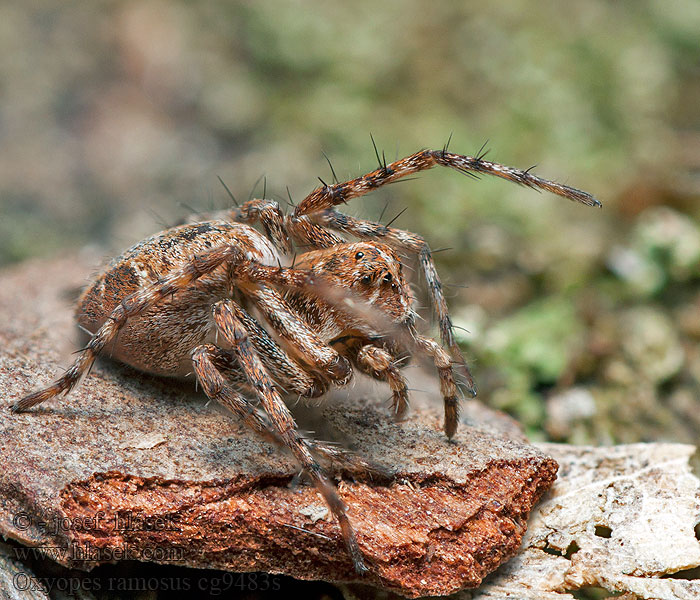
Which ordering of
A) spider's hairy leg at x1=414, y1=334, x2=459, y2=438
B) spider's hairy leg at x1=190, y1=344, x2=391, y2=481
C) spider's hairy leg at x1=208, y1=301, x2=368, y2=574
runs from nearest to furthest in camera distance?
spider's hairy leg at x1=208, y1=301, x2=368, y2=574, spider's hairy leg at x1=190, y1=344, x2=391, y2=481, spider's hairy leg at x1=414, y1=334, x2=459, y2=438

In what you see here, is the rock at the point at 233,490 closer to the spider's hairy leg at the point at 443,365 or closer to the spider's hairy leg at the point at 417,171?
the spider's hairy leg at the point at 443,365

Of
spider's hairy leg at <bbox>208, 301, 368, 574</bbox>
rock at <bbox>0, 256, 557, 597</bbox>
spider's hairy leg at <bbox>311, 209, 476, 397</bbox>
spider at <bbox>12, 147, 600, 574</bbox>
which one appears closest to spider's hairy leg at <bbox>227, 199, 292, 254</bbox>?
spider at <bbox>12, 147, 600, 574</bbox>

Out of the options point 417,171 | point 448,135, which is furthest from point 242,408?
point 448,135

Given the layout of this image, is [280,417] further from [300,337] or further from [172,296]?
[172,296]

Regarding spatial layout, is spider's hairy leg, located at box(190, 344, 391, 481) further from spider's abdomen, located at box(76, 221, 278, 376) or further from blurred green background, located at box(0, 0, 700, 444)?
blurred green background, located at box(0, 0, 700, 444)

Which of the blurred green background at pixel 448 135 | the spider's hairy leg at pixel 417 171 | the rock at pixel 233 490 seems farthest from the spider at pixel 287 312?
the blurred green background at pixel 448 135

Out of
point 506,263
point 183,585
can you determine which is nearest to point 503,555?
point 183,585

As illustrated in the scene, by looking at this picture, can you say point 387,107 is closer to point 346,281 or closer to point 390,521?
point 346,281

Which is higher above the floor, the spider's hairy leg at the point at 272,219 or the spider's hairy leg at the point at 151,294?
the spider's hairy leg at the point at 272,219
